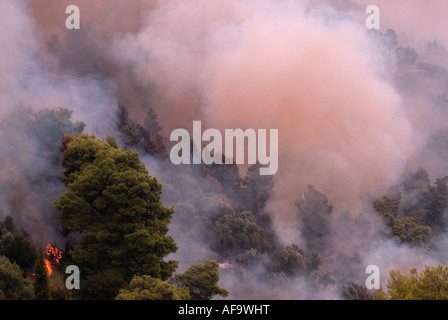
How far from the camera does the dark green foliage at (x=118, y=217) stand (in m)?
19.9

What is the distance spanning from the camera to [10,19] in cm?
4025

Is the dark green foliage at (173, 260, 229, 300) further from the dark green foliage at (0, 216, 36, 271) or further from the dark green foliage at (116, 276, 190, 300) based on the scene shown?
the dark green foliage at (0, 216, 36, 271)

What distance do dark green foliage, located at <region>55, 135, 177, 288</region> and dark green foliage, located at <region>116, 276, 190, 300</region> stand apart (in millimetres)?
1971

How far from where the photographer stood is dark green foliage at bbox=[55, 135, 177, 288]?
19906 millimetres

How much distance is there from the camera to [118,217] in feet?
65.9

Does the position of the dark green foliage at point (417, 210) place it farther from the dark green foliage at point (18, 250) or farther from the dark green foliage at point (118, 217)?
the dark green foliage at point (18, 250)

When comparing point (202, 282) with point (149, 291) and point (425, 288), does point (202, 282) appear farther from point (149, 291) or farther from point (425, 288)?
point (425, 288)

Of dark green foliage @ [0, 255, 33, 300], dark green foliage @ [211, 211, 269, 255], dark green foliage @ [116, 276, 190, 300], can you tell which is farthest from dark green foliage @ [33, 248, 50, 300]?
dark green foliage @ [211, 211, 269, 255]

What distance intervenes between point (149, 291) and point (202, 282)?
10.9 feet

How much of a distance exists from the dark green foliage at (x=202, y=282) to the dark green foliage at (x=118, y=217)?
106 cm

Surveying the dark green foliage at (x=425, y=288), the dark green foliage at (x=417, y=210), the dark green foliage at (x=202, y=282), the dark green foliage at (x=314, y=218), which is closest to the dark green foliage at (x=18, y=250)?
the dark green foliage at (x=202, y=282)

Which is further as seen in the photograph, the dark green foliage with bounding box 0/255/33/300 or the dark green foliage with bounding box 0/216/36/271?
the dark green foliage with bounding box 0/216/36/271

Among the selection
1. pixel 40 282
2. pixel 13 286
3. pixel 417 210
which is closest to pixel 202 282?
pixel 40 282
